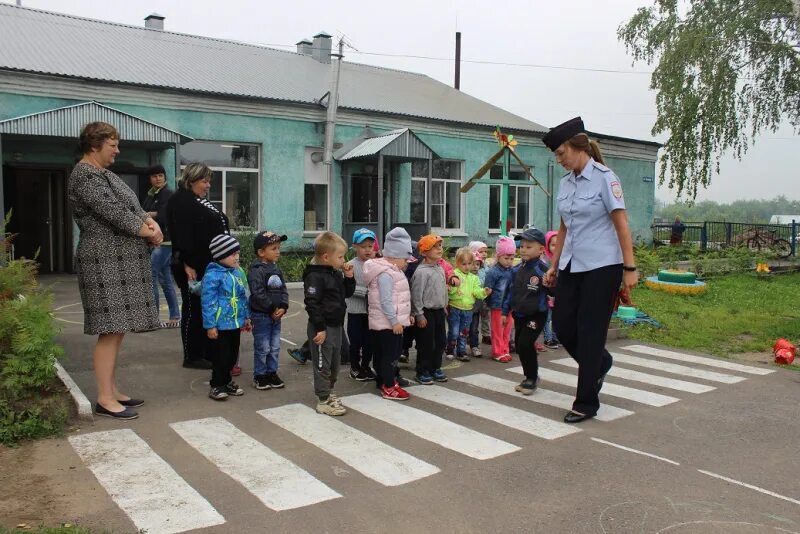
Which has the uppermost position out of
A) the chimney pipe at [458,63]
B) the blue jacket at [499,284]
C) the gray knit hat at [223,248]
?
the chimney pipe at [458,63]

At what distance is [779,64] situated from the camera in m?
22.0

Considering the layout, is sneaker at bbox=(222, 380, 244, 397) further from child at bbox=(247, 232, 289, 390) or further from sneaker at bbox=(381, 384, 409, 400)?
sneaker at bbox=(381, 384, 409, 400)

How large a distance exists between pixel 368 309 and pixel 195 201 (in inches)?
75.7

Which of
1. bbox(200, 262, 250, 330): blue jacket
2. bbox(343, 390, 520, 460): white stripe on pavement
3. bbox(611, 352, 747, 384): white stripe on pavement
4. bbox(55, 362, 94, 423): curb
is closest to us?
bbox(343, 390, 520, 460): white stripe on pavement

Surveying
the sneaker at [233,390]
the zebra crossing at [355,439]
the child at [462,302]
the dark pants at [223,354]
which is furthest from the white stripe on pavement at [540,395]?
the dark pants at [223,354]

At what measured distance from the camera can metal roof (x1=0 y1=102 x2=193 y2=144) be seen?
11.9 m

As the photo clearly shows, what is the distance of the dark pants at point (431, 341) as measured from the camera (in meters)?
6.45

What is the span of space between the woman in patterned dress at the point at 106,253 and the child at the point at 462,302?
3239mm

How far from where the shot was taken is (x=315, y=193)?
58.6 feet

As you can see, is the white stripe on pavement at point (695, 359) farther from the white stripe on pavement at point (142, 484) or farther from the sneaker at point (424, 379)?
the white stripe on pavement at point (142, 484)

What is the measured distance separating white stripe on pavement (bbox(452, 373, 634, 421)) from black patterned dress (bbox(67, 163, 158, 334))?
3082 mm

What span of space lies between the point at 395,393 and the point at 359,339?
87cm

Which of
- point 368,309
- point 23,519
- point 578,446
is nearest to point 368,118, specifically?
point 368,309

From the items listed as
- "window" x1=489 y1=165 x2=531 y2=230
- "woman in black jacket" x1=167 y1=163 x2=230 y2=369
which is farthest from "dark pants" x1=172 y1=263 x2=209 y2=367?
"window" x1=489 y1=165 x2=531 y2=230
